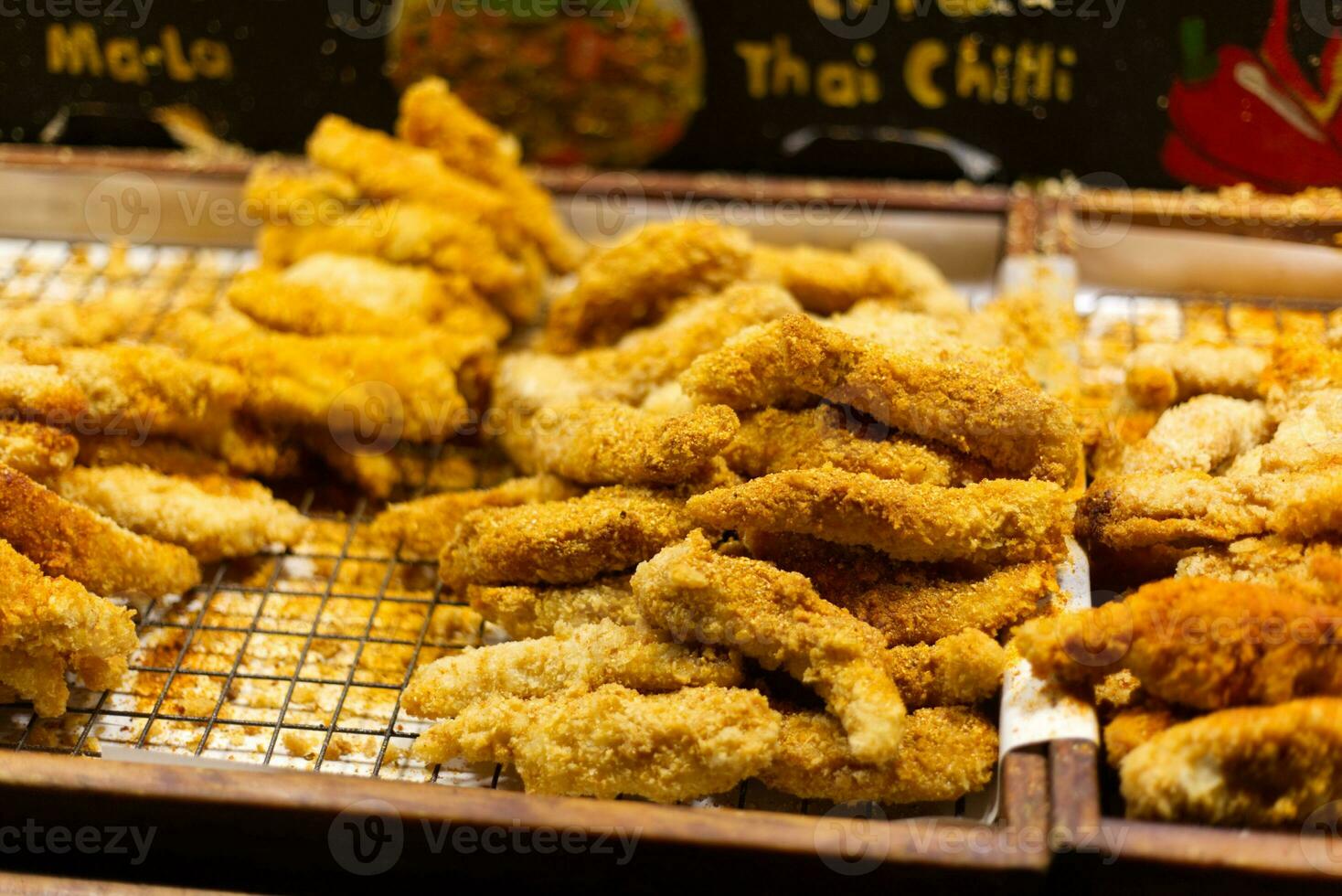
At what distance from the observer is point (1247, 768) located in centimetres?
169

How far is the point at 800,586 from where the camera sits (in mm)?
1959

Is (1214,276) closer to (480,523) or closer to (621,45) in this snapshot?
(621,45)

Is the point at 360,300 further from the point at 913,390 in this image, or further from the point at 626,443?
the point at 913,390

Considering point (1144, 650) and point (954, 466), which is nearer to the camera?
point (1144, 650)

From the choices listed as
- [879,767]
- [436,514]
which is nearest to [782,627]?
[879,767]

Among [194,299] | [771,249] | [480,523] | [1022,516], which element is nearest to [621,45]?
[771,249]

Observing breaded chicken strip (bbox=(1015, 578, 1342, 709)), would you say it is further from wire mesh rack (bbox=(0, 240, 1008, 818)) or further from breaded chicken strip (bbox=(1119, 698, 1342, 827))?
wire mesh rack (bbox=(0, 240, 1008, 818))

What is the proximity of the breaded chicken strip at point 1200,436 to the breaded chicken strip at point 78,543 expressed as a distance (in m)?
1.82

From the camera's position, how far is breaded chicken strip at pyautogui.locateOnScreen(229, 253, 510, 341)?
276cm

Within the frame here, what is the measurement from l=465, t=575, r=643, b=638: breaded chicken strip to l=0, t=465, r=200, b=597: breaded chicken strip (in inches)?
24.6

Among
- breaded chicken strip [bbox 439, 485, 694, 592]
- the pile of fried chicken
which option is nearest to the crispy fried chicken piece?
breaded chicken strip [bbox 439, 485, 694, 592]

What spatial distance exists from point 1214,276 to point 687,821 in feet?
6.74

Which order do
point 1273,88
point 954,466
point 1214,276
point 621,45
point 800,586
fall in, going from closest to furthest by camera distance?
1. point 800,586
2. point 954,466
3. point 1273,88
4. point 1214,276
5. point 621,45

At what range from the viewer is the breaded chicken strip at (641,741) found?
1847 mm
